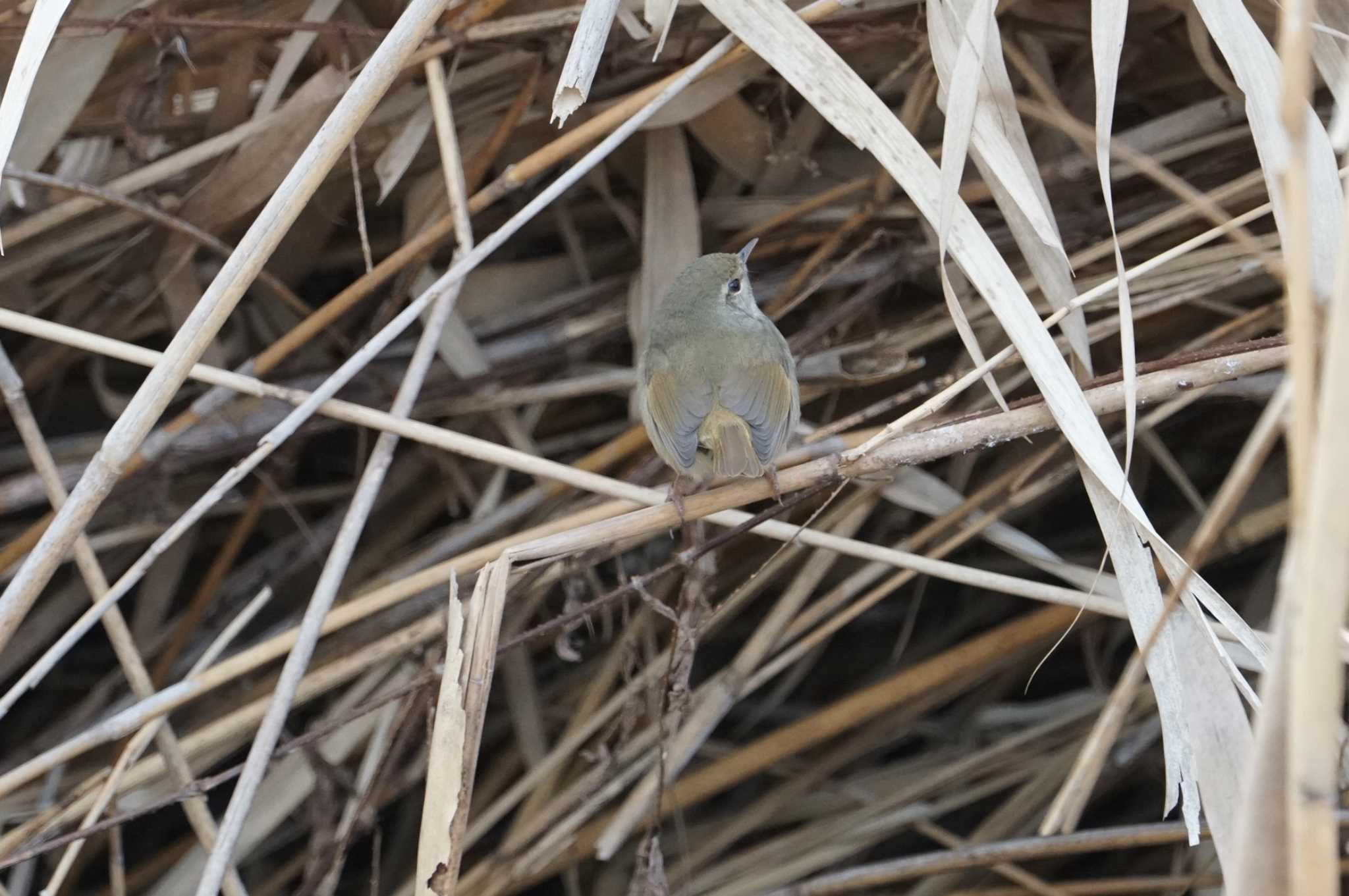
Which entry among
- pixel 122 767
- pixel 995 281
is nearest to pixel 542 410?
pixel 122 767

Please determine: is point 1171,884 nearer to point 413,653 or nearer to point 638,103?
point 413,653

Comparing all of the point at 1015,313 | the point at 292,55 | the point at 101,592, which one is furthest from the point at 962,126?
the point at 101,592

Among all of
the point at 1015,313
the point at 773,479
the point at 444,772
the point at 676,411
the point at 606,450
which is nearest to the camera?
the point at 444,772

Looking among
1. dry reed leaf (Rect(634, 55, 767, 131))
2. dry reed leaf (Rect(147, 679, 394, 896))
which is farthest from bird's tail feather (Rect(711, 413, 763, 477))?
dry reed leaf (Rect(147, 679, 394, 896))

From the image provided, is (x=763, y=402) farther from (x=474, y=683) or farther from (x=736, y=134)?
(x=474, y=683)

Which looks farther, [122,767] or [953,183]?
[122,767]

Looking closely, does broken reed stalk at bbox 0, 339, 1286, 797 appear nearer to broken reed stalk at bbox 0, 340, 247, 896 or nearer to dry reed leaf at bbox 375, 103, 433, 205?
broken reed stalk at bbox 0, 340, 247, 896
